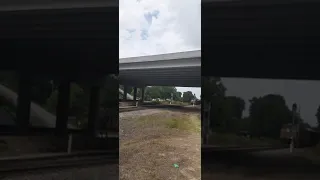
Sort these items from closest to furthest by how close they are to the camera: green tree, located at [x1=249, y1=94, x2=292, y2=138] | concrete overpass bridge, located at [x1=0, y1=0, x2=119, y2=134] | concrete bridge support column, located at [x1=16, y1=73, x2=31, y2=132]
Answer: green tree, located at [x1=249, y1=94, x2=292, y2=138] → concrete overpass bridge, located at [x1=0, y1=0, x2=119, y2=134] → concrete bridge support column, located at [x1=16, y1=73, x2=31, y2=132]

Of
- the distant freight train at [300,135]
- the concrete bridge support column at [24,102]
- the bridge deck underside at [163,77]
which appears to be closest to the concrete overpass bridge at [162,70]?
the bridge deck underside at [163,77]

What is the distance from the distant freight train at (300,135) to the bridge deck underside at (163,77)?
1793 mm

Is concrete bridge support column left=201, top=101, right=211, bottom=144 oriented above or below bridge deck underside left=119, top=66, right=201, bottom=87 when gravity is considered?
below

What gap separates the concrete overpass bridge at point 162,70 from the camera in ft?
20.0

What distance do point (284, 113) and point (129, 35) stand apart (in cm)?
284

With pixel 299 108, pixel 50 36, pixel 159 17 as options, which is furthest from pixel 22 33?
pixel 299 108

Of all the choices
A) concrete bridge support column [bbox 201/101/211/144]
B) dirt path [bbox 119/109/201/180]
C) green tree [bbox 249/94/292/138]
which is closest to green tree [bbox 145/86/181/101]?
dirt path [bbox 119/109/201/180]

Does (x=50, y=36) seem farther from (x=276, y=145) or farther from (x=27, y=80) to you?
(x=276, y=145)

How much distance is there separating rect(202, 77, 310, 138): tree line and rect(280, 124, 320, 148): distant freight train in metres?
0.08

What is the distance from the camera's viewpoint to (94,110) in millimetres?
7020

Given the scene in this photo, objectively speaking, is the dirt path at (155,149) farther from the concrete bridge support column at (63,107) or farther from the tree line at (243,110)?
the concrete bridge support column at (63,107)

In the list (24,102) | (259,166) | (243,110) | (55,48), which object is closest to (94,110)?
(55,48)

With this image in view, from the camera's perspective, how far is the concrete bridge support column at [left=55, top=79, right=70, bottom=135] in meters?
7.10

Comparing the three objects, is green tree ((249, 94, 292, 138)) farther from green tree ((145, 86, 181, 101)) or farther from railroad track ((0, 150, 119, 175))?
railroad track ((0, 150, 119, 175))
